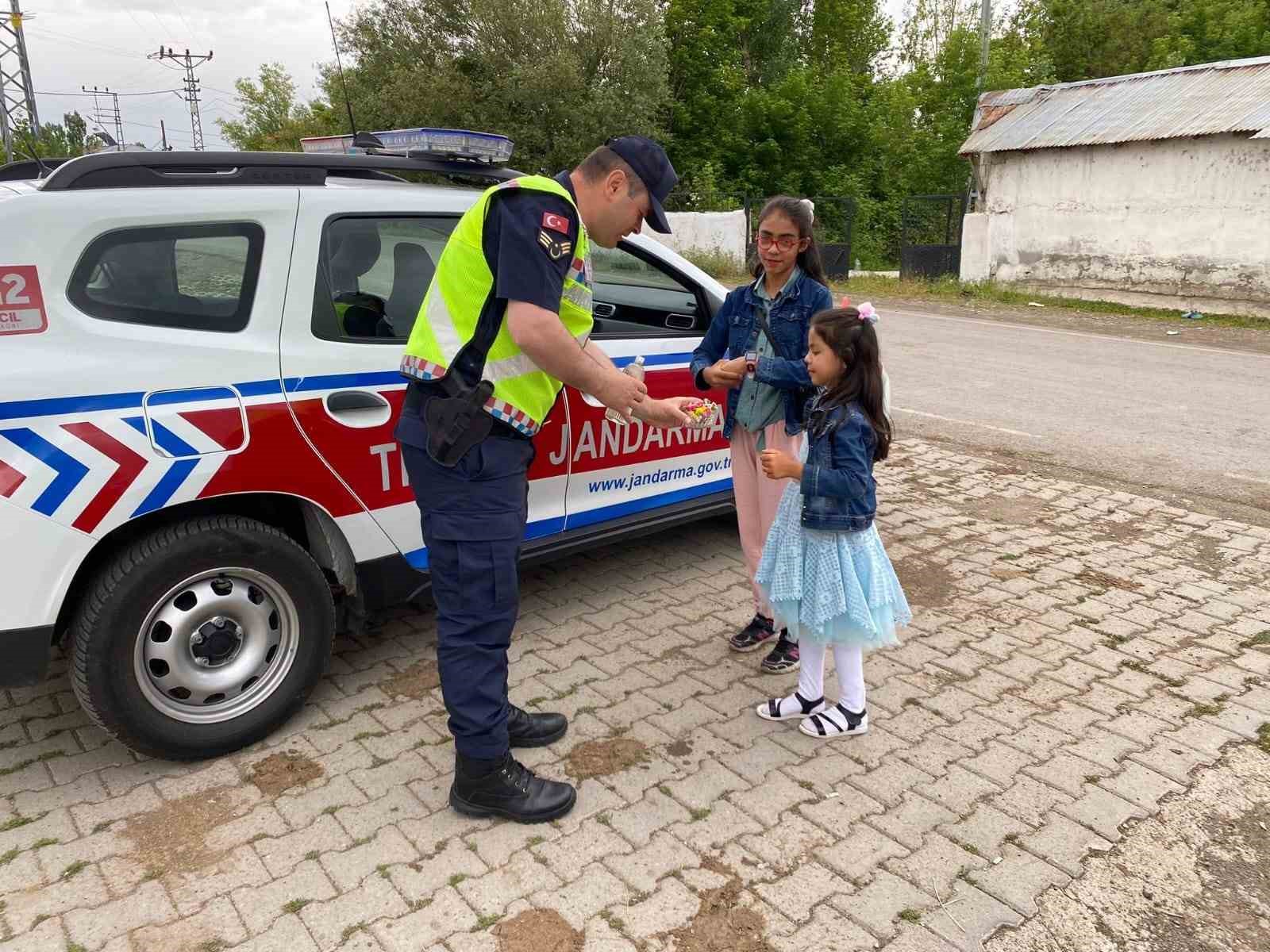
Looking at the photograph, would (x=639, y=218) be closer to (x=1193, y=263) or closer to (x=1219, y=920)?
(x=1219, y=920)

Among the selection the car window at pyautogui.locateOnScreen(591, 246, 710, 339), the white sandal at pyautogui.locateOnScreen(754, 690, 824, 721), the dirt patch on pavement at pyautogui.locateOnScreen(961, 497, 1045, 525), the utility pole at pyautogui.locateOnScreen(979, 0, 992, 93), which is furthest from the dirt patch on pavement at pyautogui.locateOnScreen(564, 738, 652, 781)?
the utility pole at pyautogui.locateOnScreen(979, 0, 992, 93)

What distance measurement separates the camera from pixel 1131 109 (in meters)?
16.5

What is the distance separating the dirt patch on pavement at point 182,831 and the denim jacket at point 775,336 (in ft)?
6.76

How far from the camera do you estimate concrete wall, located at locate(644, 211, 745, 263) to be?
21.7m

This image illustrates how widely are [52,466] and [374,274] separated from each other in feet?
3.84

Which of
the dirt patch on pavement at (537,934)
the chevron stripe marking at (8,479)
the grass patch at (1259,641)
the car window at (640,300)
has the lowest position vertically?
the grass patch at (1259,641)

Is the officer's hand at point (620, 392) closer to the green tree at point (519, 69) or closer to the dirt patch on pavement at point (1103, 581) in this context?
the dirt patch on pavement at point (1103, 581)

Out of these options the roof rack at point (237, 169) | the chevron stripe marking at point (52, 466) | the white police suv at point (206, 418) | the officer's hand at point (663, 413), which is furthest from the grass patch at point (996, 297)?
the chevron stripe marking at point (52, 466)

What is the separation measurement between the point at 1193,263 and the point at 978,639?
552 inches

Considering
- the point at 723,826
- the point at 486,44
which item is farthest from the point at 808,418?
the point at 486,44

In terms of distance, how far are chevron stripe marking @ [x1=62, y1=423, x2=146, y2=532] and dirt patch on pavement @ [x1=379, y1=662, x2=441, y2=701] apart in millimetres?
1203

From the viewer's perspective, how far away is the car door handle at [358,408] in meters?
3.04

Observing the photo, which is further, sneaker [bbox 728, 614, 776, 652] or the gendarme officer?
sneaker [bbox 728, 614, 776, 652]

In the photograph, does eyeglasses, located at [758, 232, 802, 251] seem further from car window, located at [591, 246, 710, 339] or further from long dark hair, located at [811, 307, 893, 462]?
car window, located at [591, 246, 710, 339]
